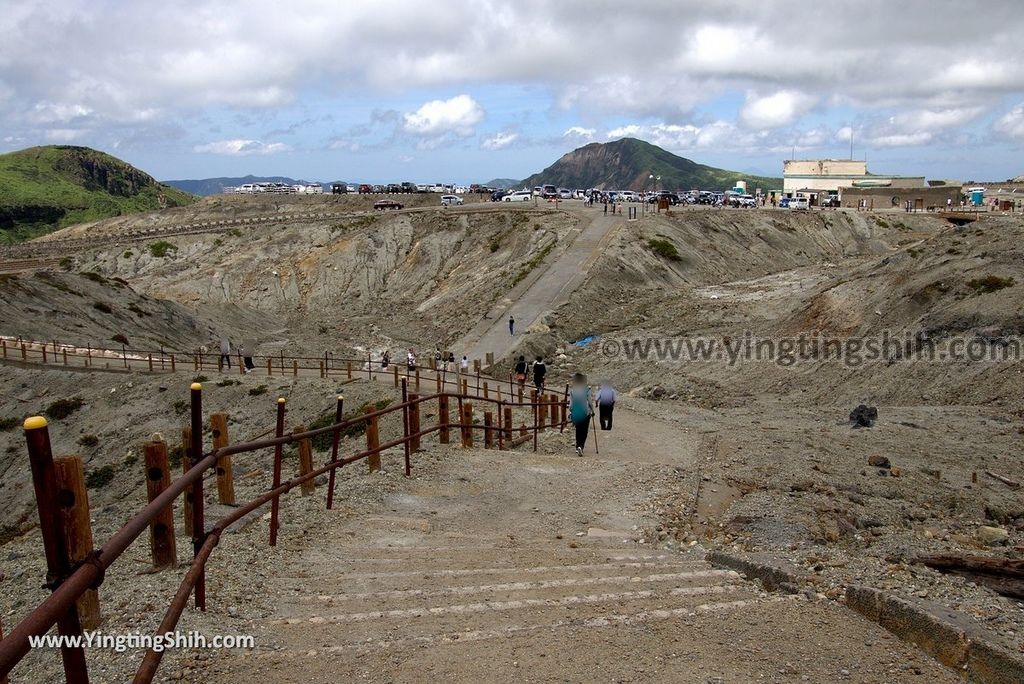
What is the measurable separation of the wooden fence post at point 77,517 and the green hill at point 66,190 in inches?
5275

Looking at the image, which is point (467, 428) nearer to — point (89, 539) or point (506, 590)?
point (506, 590)

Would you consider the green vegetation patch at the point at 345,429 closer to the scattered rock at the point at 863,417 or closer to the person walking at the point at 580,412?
the person walking at the point at 580,412

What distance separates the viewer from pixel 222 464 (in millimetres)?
8812

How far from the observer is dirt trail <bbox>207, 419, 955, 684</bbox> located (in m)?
5.64

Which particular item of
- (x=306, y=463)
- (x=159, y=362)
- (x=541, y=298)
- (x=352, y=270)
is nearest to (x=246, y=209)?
(x=352, y=270)

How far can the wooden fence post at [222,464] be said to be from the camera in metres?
8.48

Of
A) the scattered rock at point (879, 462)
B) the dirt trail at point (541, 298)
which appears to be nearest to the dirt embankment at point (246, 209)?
the dirt trail at point (541, 298)

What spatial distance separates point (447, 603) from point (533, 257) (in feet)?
149

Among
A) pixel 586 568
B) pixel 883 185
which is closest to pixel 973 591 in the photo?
pixel 586 568

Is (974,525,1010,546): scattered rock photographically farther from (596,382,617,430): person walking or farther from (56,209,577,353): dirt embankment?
(56,209,577,353): dirt embankment

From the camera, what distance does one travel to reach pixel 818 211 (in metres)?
71.4

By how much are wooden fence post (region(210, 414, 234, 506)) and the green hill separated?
430 feet

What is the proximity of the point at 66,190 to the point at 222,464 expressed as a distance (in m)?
162

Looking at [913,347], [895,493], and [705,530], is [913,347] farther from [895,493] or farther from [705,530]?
[705,530]
